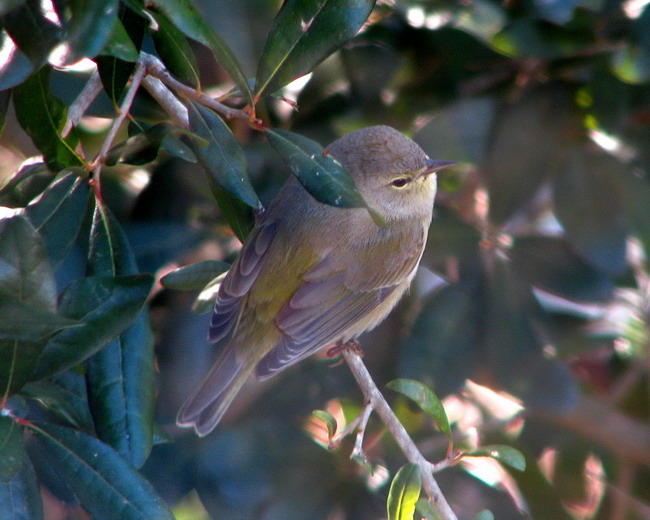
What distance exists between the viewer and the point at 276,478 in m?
3.02

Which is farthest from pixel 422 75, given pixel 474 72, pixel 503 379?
pixel 503 379

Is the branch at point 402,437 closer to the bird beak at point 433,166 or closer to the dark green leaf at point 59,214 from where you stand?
the bird beak at point 433,166

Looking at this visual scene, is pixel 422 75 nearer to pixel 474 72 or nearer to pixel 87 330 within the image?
pixel 474 72

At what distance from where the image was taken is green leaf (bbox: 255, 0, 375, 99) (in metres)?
1.83

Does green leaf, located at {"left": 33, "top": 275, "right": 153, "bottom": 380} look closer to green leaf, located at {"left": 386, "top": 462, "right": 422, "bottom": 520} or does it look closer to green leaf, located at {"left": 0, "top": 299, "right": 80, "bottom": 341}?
green leaf, located at {"left": 0, "top": 299, "right": 80, "bottom": 341}

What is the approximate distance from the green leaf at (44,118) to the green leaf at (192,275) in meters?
0.51

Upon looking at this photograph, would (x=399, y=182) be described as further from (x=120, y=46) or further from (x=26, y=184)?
(x=120, y=46)

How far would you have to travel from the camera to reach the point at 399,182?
332cm

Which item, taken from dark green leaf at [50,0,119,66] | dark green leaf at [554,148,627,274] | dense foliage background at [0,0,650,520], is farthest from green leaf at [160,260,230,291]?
dark green leaf at [554,148,627,274]

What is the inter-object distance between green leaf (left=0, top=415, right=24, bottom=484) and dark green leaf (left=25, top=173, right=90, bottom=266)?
40 cm

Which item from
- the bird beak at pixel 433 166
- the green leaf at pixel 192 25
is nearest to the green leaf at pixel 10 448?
the green leaf at pixel 192 25

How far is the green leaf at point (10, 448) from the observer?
157cm

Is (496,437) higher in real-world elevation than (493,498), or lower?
lower

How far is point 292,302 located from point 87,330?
1374mm
